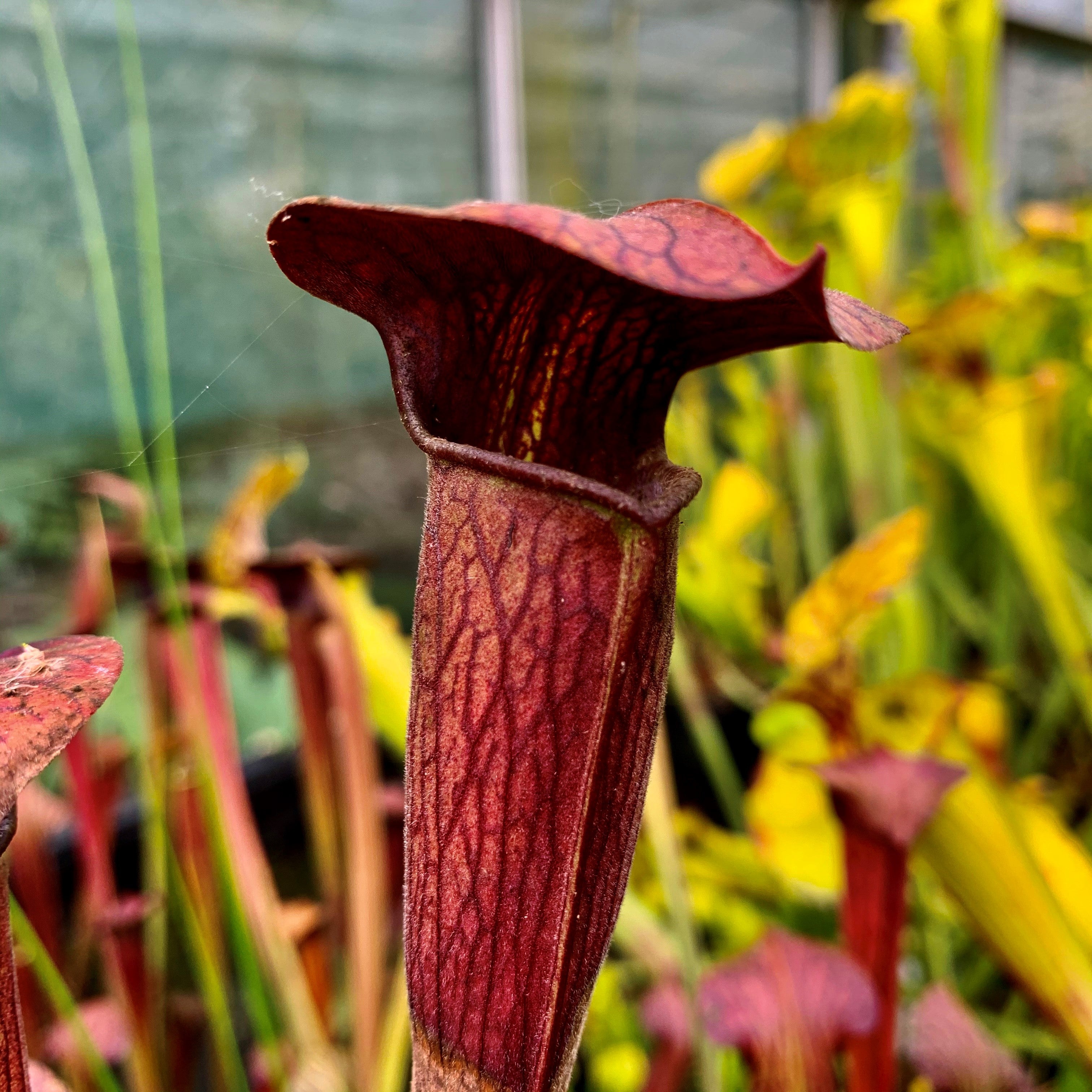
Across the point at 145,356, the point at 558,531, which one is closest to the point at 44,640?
the point at 558,531

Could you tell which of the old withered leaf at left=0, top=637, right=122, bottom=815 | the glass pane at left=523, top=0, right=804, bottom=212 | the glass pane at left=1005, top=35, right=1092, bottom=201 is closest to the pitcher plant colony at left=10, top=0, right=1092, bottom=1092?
the old withered leaf at left=0, top=637, right=122, bottom=815

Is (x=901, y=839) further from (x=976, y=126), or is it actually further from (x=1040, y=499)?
(x=976, y=126)

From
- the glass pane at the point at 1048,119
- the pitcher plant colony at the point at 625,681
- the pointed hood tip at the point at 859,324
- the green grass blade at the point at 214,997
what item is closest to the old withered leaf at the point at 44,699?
the pitcher plant colony at the point at 625,681

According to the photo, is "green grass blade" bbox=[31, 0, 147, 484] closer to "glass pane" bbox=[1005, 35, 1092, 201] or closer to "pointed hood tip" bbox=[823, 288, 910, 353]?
"pointed hood tip" bbox=[823, 288, 910, 353]

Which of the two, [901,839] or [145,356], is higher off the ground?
[145,356]

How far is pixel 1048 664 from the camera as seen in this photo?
1214mm

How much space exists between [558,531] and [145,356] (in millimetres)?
703

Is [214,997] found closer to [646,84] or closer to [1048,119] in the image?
[646,84]

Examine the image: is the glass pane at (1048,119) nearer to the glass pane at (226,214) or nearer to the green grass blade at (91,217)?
the glass pane at (226,214)

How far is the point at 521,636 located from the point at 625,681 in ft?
0.08

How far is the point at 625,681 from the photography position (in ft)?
0.63

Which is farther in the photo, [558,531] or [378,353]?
[378,353]

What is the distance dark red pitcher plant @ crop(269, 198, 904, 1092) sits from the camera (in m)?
0.19

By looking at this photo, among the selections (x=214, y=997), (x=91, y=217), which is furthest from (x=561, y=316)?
(x=214, y=997)
